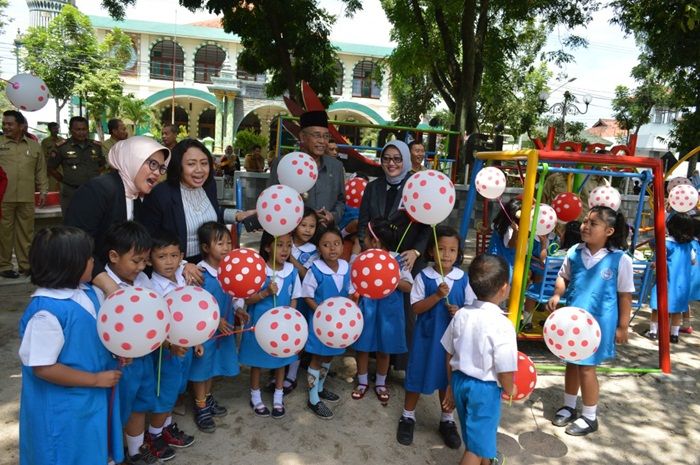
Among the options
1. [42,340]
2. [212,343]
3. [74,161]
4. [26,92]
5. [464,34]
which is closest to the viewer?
[42,340]

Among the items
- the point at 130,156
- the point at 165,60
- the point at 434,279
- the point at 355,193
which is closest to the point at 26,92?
the point at 355,193

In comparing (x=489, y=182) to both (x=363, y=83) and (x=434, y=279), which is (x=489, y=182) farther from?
(x=363, y=83)

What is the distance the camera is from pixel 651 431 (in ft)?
11.0

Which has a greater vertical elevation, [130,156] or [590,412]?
[130,156]

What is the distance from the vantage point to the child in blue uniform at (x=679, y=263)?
4.94m

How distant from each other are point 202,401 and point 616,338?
2625 mm

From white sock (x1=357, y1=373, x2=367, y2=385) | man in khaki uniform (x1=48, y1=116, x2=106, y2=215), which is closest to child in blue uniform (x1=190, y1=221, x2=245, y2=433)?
white sock (x1=357, y1=373, x2=367, y2=385)

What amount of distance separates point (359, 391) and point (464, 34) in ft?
26.3

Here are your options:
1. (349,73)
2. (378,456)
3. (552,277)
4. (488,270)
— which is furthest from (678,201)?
(349,73)

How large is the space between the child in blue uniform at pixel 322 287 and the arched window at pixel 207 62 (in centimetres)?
3182

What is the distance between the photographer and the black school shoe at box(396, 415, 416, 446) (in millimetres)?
2984

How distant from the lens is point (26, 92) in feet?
19.2

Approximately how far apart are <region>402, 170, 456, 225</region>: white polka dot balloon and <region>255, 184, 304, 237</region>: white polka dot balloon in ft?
2.30

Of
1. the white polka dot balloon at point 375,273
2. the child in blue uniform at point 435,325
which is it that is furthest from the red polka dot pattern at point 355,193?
the white polka dot balloon at point 375,273
